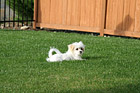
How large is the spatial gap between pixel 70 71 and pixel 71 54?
119 centimetres

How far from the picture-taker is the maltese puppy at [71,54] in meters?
7.64

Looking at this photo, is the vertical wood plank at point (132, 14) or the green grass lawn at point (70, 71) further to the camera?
the vertical wood plank at point (132, 14)

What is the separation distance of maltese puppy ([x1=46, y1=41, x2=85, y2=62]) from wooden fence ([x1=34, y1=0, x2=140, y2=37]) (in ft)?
17.3

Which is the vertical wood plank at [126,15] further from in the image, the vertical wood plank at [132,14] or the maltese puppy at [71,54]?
the maltese puppy at [71,54]

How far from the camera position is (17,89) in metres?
5.43

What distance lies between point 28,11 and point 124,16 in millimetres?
6459

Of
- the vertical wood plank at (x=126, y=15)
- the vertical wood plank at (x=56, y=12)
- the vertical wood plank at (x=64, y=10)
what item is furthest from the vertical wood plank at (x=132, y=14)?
the vertical wood plank at (x=56, y=12)

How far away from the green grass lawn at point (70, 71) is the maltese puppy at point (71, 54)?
19cm

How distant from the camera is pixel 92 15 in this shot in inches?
551

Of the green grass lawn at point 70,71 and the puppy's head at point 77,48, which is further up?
the puppy's head at point 77,48

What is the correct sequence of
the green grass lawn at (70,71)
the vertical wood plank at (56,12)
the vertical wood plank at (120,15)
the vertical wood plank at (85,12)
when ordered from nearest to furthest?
the green grass lawn at (70,71) < the vertical wood plank at (120,15) < the vertical wood plank at (85,12) < the vertical wood plank at (56,12)

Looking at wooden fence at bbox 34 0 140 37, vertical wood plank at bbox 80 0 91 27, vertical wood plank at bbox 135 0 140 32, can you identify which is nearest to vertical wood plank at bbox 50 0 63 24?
wooden fence at bbox 34 0 140 37

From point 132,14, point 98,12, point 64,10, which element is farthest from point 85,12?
point 132,14

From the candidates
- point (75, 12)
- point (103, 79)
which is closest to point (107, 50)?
point (103, 79)
